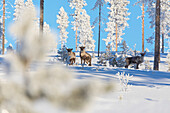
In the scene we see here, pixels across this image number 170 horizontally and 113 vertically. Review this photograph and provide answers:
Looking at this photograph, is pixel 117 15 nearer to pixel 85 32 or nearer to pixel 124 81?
pixel 85 32

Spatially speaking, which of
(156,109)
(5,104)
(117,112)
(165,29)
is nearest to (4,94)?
(5,104)

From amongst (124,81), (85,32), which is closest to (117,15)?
(85,32)

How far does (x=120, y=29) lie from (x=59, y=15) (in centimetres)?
1604

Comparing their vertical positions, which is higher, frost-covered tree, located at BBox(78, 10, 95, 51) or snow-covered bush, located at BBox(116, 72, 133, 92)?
frost-covered tree, located at BBox(78, 10, 95, 51)

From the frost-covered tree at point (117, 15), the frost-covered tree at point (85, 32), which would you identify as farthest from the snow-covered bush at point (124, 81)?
the frost-covered tree at point (85, 32)

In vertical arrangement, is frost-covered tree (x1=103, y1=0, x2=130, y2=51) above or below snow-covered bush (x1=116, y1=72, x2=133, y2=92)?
above

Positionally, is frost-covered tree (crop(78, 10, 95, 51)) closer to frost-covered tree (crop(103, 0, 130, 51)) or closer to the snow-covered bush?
frost-covered tree (crop(103, 0, 130, 51))

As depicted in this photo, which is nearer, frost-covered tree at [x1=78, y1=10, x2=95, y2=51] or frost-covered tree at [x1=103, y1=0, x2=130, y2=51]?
frost-covered tree at [x1=103, y1=0, x2=130, y2=51]

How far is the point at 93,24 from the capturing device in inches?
867

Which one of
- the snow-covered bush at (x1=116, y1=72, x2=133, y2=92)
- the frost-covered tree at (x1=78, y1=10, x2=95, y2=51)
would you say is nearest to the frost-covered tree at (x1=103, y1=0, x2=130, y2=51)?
the frost-covered tree at (x1=78, y1=10, x2=95, y2=51)

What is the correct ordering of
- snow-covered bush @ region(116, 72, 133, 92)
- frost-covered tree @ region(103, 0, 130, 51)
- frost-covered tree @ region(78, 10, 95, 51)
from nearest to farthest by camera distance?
snow-covered bush @ region(116, 72, 133, 92)
frost-covered tree @ region(103, 0, 130, 51)
frost-covered tree @ region(78, 10, 95, 51)

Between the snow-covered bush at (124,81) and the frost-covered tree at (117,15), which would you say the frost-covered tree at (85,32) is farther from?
the snow-covered bush at (124,81)

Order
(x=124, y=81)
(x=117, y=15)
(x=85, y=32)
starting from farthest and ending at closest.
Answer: (x=85, y=32) → (x=117, y=15) → (x=124, y=81)

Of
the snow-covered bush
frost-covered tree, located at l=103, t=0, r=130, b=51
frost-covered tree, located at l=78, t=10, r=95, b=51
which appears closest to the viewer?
the snow-covered bush
